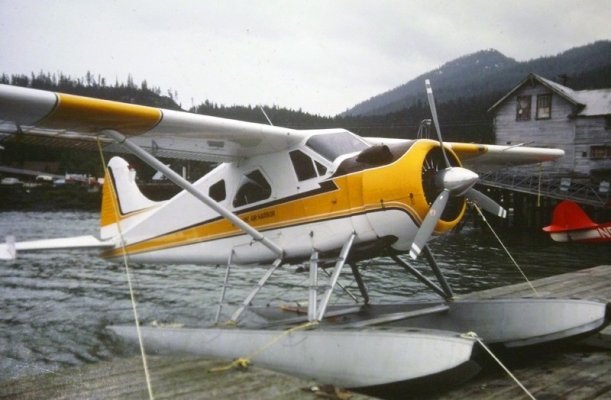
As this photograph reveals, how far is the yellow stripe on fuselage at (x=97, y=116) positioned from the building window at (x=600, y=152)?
30.4 meters

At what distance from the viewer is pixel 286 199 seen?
245 inches

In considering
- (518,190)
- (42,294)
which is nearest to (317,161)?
(42,294)

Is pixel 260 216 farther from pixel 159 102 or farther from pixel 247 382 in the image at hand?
pixel 159 102

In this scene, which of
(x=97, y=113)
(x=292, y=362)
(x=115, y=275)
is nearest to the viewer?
(x=292, y=362)

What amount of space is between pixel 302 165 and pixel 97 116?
221 cm

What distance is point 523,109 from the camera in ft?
110

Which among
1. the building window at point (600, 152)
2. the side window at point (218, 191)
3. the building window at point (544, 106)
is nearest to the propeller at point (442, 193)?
the side window at point (218, 191)

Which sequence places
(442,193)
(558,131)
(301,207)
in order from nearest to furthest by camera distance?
1. (442,193)
2. (301,207)
3. (558,131)

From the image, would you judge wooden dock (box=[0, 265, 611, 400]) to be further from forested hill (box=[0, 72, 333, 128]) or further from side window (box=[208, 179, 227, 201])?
forested hill (box=[0, 72, 333, 128])

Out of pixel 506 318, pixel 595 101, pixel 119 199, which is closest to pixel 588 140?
pixel 595 101

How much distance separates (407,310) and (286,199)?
6.71ft

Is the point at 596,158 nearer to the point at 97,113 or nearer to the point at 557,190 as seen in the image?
the point at 557,190

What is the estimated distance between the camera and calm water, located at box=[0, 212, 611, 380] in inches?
298

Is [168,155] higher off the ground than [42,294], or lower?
higher
